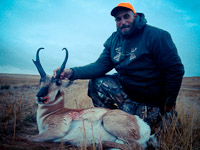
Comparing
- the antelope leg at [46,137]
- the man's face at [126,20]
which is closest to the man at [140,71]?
the man's face at [126,20]

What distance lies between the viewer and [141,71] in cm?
347

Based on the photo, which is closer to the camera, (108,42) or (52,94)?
(52,94)

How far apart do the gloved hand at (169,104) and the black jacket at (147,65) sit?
0.23ft

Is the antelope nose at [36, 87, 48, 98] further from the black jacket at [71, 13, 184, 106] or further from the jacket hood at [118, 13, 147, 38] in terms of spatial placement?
the jacket hood at [118, 13, 147, 38]

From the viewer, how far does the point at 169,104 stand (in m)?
3.18

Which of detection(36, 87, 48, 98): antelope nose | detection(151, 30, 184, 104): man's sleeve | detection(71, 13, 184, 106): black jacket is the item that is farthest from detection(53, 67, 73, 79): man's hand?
detection(151, 30, 184, 104): man's sleeve

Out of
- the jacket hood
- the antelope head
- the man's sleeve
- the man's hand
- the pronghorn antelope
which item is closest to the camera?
the pronghorn antelope

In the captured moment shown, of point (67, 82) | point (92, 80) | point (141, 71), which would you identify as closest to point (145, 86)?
point (141, 71)

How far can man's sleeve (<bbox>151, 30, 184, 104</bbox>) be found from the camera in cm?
304

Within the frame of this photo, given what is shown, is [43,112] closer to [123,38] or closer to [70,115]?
[70,115]

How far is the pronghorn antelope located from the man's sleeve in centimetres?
104

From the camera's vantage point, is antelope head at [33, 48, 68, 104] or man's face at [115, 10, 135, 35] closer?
antelope head at [33, 48, 68, 104]

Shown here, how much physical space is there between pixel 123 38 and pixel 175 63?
1573 millimetres

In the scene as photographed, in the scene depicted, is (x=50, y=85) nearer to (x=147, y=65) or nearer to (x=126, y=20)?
(x=147, y=65)
